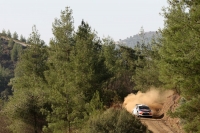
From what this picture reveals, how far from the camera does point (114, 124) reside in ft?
84.9

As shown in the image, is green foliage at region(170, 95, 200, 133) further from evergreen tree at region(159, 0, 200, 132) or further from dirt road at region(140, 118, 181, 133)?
dirt road at region(140, 118, 181, 133)

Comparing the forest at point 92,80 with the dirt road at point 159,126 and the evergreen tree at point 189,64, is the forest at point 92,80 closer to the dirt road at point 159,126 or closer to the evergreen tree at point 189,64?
the evergreen tree at point 189,64

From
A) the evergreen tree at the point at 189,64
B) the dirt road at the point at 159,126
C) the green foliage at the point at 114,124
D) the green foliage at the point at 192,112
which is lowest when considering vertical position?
the dirt road at the point at 159,126

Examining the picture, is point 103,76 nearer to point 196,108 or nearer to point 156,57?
point 156,57

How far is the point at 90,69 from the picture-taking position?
1542 inches

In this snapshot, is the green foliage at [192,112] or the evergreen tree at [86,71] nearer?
the green foliage at [192,112]

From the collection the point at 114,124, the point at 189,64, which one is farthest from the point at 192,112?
the point at 114,124

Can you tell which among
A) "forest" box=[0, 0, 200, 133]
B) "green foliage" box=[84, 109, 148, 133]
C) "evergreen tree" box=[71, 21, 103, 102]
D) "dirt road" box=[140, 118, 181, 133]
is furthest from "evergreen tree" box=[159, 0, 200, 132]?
"evergreen tree" box=[71, 21, 103, 102]

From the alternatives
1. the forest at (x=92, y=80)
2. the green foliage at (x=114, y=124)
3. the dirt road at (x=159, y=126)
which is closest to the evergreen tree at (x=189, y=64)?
the forest at (x=92, y=80)

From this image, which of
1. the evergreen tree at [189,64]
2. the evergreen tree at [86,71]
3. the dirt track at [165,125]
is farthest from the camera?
the evergreen tree at [86,71]

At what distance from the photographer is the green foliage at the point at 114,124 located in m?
25.9

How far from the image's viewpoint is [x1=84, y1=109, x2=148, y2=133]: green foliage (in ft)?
84.8

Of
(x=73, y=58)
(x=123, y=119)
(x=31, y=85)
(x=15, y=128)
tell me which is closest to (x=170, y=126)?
(x=123, y=119)

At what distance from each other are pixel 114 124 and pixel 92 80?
1434 centimetres
